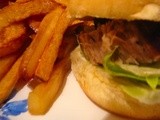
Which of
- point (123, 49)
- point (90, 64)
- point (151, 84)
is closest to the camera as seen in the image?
point (151, 84)

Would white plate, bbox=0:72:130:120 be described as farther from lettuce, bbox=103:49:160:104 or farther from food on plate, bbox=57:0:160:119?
lettuce, bbox=103:49:160:104

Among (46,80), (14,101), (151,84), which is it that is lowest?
(14,101)

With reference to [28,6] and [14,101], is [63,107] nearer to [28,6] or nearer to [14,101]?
[14,101]

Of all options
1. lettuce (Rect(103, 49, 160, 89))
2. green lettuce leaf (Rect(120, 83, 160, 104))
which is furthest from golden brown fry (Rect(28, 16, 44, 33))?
green lettuce leaf (Rect(120, 83, 160, 104))

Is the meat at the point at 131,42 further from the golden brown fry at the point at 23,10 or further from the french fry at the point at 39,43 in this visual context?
the golden brown fry at the point at 23,10

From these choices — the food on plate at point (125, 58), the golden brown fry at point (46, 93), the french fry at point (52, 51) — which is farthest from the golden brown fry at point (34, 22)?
the food on plate at point (125, 58)

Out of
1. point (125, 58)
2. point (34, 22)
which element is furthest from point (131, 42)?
point (34, 22)

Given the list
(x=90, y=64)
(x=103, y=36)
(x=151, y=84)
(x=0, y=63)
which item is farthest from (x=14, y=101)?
(x=151, y=84)

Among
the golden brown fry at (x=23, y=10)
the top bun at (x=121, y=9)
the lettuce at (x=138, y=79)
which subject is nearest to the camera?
the top bun at (x=121, y=9)
